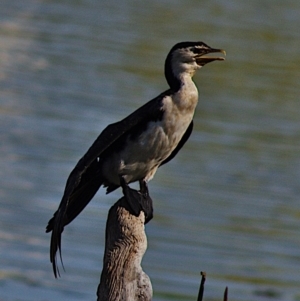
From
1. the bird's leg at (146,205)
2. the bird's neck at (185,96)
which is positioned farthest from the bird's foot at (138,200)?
the bird's neck at (185,96)

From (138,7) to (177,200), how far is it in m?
13.1

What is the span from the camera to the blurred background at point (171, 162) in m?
11.4

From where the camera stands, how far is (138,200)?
20.6 ft

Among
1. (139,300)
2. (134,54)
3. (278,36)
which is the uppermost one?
(278,36)

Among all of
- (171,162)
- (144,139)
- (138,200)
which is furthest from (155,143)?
(171,162)

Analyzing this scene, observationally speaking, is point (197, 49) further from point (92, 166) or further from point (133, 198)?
point (133, 198)

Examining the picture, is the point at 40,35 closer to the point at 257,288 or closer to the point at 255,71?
the point at 255,71

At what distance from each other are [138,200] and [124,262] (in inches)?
35.2

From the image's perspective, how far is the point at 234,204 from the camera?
1339cm

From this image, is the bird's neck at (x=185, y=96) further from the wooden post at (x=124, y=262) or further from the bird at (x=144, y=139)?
the wooden post at (x=124, y=262)

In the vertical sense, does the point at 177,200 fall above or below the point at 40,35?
below

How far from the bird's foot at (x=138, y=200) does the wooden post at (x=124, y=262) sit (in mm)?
158

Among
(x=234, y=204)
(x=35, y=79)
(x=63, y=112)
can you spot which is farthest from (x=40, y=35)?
(x=234, y=204)

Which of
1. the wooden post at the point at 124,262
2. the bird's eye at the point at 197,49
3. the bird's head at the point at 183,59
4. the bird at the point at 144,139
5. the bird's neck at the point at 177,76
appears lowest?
the wooden post at the point at 124,262
